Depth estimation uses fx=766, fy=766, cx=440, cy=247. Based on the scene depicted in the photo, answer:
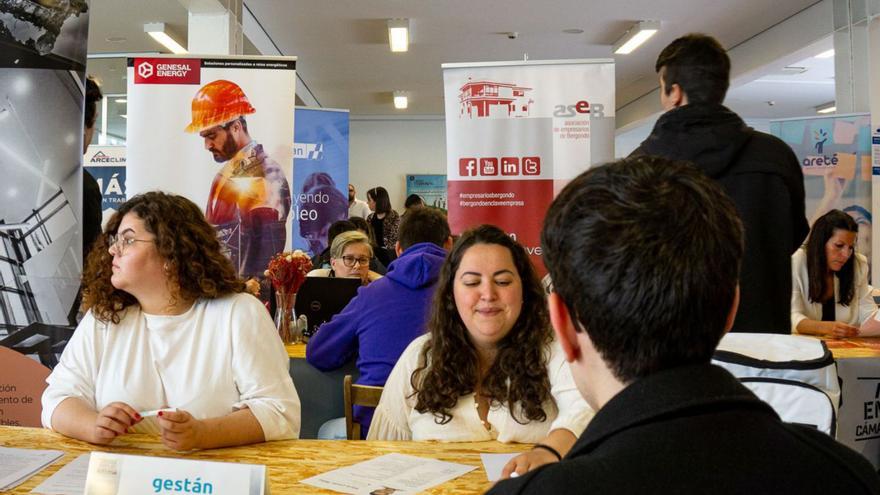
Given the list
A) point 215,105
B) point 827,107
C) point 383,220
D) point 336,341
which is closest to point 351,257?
point 215,105

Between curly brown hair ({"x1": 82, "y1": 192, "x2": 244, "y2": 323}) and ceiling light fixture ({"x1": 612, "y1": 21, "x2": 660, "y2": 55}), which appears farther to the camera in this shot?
ceiling light fixture ({"x1": 612, "y1": 21, "x2": 660, "y2": 55})

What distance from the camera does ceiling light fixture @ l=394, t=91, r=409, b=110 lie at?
12.6 m

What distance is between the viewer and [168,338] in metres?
2.10

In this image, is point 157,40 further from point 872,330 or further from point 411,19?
point 872,330

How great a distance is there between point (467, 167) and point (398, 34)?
15.5ft

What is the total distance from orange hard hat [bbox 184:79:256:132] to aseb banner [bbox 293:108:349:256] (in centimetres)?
341

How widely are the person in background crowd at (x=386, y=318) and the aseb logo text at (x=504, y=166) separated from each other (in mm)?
1321

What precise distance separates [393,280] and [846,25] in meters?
6.26

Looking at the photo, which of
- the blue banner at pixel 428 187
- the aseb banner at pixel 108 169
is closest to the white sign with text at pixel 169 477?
the aseb banner at pixel 108 169

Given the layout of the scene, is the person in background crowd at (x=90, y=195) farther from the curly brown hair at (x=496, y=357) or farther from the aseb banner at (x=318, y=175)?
the aseb banner at (x=318, y=175)

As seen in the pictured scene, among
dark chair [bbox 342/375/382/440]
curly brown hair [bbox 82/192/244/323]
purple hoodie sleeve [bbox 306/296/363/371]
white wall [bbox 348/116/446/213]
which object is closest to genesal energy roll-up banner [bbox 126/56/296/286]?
purple hoodie sleeve [bbox 306/296/363/371]

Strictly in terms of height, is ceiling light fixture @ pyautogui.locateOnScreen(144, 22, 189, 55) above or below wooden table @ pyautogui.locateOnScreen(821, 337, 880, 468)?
above

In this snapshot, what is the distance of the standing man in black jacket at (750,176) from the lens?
251cm

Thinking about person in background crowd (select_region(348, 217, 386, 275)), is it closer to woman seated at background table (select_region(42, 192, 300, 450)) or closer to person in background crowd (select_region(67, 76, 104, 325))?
person in background crowd (select_region(67, 76, 104, 325))
